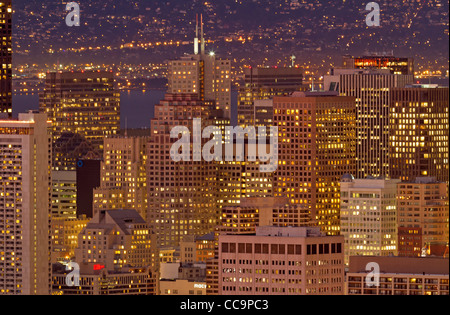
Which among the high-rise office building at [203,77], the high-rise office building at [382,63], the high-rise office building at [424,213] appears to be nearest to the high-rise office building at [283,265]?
the high-rise office building at [424,213]

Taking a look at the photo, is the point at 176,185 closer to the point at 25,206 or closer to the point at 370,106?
the point at 370,106

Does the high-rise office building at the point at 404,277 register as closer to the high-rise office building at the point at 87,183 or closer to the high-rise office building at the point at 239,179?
the high-rise office building at the point at 239,179

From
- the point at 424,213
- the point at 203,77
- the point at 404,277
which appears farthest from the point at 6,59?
the point at 404,277

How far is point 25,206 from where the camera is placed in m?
62.5

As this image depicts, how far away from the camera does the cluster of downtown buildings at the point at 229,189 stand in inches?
1917

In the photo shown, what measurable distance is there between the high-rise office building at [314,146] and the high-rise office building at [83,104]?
22.0 meters

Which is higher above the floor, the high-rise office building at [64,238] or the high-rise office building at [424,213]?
the high-rise office building at [424,213]

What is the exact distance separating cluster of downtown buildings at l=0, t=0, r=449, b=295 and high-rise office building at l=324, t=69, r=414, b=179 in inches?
5.5

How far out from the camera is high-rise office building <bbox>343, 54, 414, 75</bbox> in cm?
8856

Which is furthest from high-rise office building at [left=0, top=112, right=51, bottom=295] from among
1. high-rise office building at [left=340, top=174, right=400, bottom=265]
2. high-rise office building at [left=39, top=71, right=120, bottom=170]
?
high-rise office building at [left=39, top=71, right=120, bottom=170]

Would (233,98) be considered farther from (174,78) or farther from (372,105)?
(372,105)

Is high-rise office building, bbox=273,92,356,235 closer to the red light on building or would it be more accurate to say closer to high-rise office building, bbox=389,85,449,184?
high-rise office building, bbox=389,85,449,184

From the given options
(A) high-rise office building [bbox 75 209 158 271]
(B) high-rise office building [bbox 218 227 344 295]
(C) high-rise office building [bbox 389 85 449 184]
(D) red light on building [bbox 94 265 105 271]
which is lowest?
(D) red light on building [bbox 94 265 105 271]
